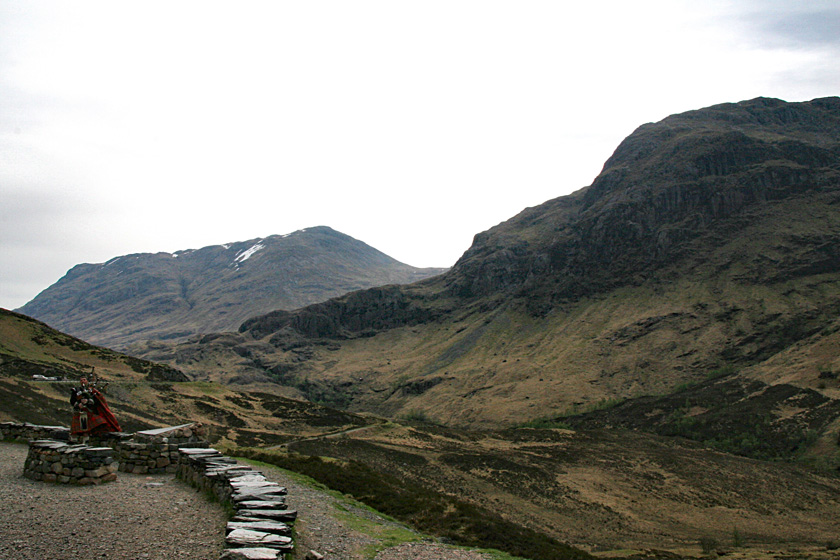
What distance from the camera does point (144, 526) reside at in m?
11.6

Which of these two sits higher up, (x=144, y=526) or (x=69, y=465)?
(x=69, y=465)

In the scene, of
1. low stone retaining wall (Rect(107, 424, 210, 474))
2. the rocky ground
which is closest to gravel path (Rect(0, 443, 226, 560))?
the rocky ground

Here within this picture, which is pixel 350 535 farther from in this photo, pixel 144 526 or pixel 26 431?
pixel 26 431

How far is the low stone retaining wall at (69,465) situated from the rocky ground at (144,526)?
278 millimetres

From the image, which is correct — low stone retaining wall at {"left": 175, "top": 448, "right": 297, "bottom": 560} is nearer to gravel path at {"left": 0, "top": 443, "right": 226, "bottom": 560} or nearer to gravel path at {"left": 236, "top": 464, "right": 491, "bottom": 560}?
gravel path at {"left": 0, "top": 443, "right": 226, "bottom": 560}

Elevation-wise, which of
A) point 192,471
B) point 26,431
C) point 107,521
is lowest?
point 192,471

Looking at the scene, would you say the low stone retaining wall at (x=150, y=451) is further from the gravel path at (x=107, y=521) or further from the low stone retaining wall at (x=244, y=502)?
the gravel path at (x=107, y=521)

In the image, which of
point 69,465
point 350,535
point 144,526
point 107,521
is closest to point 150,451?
point 69,465

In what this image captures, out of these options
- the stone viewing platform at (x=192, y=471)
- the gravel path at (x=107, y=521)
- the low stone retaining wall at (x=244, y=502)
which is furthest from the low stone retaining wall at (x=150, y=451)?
the gravel path at (x=107, y=521)

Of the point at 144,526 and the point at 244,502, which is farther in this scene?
the point at 244,502

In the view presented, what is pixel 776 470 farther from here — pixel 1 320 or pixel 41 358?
pixel 1 320

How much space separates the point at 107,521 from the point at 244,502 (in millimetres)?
2904

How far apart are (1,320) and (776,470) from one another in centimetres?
12718

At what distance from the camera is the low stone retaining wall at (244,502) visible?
31.3 feet
